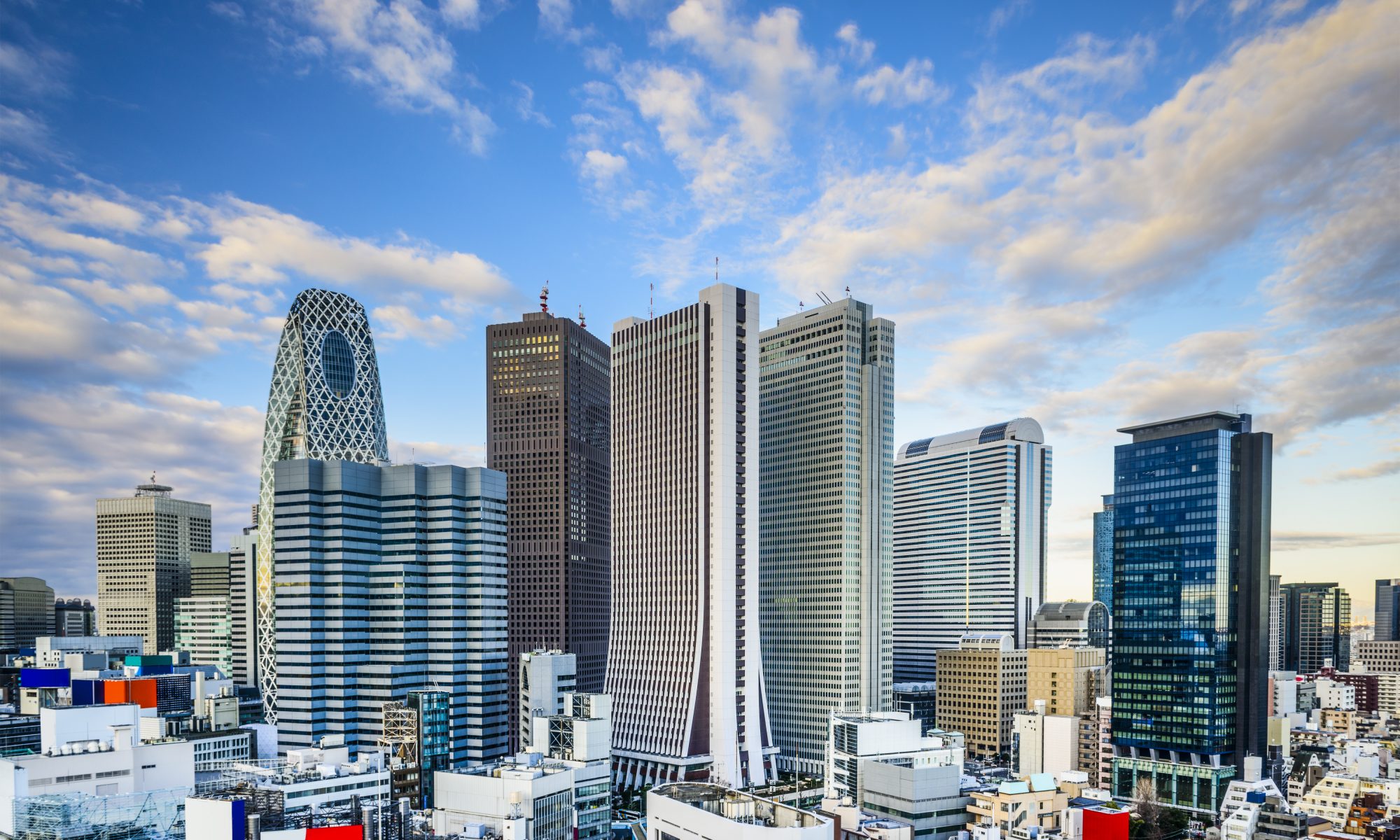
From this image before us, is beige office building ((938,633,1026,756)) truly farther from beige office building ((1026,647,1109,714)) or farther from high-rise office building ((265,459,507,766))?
high-rise office building ((265,459,507,766))

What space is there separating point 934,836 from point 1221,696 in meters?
69.3

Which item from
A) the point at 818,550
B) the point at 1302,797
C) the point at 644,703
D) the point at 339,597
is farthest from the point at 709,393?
the point at 1302,797

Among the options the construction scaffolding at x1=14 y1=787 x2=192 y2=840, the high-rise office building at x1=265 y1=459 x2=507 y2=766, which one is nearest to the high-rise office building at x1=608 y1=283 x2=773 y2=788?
the high-rise office building at x1=265 y1=459 x2=507 y2=766

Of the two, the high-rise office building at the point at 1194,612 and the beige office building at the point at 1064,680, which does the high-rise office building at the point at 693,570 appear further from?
the high-rise office building at the point at 1194,612

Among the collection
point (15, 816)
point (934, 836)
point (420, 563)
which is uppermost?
point (420, 563)

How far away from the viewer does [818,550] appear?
605 feet

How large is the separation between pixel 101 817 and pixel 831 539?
12097 cm

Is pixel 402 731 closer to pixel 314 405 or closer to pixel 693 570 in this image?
pixel 693 570

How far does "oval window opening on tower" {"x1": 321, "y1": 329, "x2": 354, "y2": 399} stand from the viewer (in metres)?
184

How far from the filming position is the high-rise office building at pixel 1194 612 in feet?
484

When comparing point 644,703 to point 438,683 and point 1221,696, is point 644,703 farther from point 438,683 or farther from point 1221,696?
point 1221,696

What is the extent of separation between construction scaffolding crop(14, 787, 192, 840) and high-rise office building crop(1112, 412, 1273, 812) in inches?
4998

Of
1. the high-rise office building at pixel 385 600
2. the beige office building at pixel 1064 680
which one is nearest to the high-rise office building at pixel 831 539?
the beige office building at pixel 1064 680

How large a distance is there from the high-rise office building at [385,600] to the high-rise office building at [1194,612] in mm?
96506
